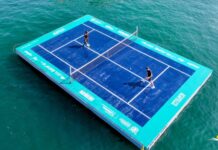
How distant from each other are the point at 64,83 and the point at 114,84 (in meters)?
6.06

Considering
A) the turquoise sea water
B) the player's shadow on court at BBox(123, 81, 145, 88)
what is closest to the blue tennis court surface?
the player's shadow on court at BBox(123, 81, 145, 88)

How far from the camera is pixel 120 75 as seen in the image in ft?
102

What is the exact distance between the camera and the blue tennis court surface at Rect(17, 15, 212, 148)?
85.5 feet

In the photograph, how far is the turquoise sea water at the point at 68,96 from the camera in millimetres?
25250

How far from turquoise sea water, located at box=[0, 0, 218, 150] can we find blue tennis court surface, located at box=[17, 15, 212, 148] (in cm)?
144

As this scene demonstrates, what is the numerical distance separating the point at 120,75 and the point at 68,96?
7019mm

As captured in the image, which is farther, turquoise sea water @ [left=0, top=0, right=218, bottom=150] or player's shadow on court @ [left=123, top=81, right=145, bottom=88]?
player's shadow on court @ [left=123, top=81, right=145, bottom=88]

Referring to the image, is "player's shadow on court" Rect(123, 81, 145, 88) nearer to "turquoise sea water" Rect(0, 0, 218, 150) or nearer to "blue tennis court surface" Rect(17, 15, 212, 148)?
"blue tennis court surface" Rect(17, 15, 212, 148)

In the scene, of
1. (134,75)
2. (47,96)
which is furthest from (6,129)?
(134,75)

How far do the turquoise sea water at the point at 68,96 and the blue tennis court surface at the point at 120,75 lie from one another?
4.72 ft

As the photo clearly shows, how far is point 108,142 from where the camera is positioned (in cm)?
2511

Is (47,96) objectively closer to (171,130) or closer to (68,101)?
(68,101)

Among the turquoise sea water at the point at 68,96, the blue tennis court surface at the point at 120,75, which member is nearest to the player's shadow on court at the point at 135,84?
the blue tennis court surface at the point at 120,75

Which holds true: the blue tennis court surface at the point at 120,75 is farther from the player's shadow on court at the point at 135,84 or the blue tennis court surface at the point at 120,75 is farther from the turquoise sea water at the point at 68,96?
the turquoise sea water at the point at 68,96
